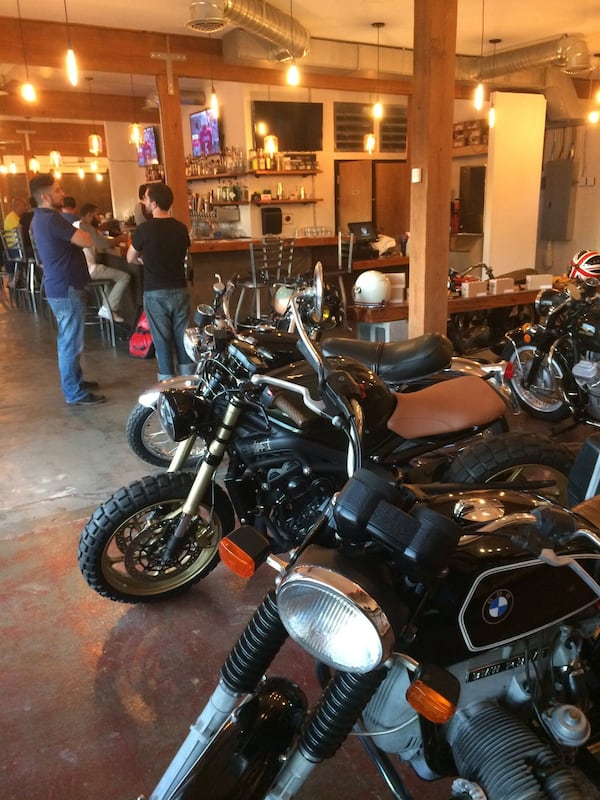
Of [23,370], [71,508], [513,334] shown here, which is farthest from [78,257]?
[513,334]

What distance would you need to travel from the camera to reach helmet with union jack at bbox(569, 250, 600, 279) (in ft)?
14.2

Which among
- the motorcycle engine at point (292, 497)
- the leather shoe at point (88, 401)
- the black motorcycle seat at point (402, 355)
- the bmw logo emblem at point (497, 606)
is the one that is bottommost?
the leather shoe at point (88, 401)

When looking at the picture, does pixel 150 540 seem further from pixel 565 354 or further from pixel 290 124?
pixel 290 124

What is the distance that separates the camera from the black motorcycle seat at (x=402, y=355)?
266 cm

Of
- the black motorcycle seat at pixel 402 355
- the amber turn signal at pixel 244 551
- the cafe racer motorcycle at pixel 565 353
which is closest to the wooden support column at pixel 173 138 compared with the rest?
the cafe racer motorcycle at pixel 565 353

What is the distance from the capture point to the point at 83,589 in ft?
8.40

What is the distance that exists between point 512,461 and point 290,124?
8029 mm

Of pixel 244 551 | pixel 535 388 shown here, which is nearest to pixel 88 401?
pixel 535 388

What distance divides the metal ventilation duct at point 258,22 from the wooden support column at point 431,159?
5.40 ft

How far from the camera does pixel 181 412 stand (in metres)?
2.18

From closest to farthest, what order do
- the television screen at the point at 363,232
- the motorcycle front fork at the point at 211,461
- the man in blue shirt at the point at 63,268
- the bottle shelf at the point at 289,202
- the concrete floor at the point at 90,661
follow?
the concrete floor at the point at 90,661 → the motorcycle front fork at the point at 211,461 → the man in blue shirt at the point at 63,268 → the television screen at the point at 363,232 → the bottle shelf at the point at 289,202

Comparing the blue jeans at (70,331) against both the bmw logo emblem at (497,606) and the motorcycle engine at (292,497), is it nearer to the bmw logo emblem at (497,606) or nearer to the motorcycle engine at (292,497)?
the motorcycle engine at (292,497)

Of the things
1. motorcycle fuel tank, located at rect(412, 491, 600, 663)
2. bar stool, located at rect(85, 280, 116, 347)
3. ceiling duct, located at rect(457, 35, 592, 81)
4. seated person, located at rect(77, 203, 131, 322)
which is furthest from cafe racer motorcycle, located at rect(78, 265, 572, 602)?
ceiling duct, located at rect(457, 35, 592, 81)

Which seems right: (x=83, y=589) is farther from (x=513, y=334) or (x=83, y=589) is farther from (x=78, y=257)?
(x=513, y=334)
